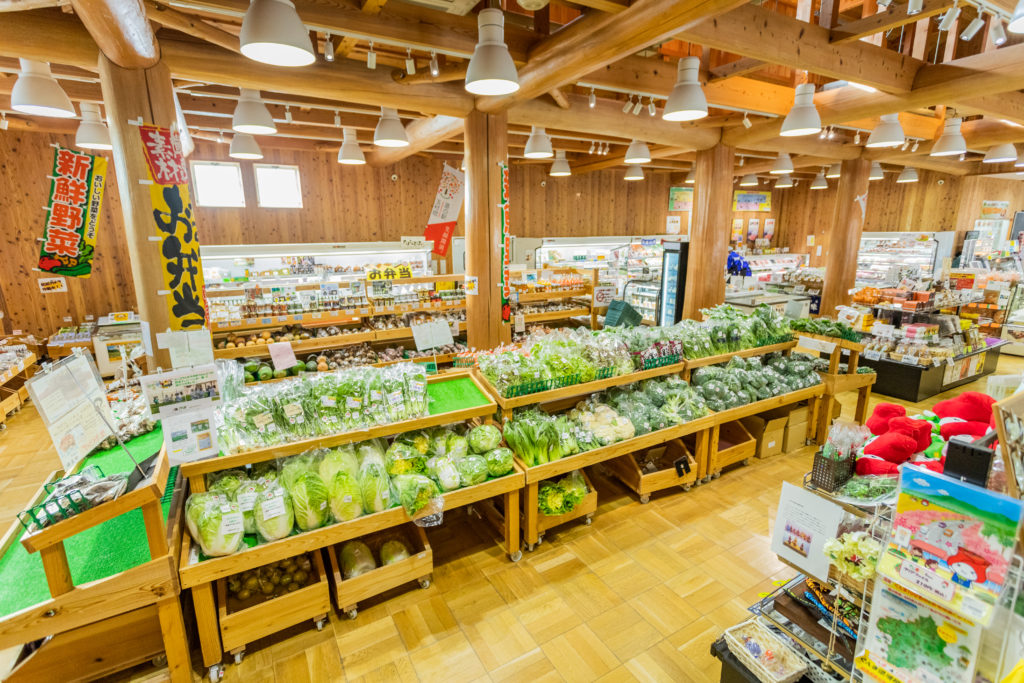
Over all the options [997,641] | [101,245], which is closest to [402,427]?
[997,641]

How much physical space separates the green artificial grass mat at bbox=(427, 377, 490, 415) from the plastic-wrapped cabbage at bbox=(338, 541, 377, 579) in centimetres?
91

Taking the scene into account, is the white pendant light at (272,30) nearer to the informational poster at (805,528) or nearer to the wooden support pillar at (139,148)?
the wooden support pillar at (139,148)

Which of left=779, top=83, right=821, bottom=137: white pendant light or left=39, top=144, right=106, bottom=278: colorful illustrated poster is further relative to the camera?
left=779, top=83, right=821, bottom=137: white pendant light

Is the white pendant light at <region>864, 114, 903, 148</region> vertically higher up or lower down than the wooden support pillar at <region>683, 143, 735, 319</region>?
higher up

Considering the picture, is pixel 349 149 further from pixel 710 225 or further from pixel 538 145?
pixel 710 225

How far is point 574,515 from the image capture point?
11.2 ft

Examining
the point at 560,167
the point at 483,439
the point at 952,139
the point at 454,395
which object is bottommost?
the point at 483,439

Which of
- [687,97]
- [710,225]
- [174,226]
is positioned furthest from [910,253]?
[174,226]

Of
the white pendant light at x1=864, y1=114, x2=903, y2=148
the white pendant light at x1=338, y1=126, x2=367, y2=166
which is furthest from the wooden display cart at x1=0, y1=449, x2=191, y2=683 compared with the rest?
the white pendant light at x1=864, y1=114, x2=903, y2=148

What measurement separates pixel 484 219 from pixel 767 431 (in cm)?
345

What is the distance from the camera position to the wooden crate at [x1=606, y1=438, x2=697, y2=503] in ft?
12.4

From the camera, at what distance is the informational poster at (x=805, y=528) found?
158 cm

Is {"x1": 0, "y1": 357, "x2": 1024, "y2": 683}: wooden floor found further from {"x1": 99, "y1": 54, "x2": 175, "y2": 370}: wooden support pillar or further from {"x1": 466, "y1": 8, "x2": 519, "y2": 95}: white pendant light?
{"x1": 466, "y1": 8, "x2": 519, "y2": 95}: white pendant light

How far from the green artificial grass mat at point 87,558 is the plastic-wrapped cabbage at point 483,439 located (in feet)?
5.54
